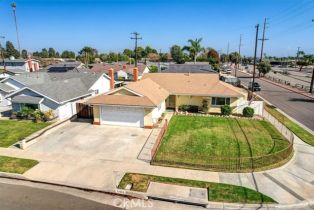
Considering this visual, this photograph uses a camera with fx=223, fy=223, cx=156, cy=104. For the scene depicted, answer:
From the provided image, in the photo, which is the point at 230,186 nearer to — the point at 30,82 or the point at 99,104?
the point at 99,104

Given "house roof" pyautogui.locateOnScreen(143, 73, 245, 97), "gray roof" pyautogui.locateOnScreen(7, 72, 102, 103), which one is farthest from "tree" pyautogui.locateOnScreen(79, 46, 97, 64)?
"house roof" pyautogui.locateOnScreen(143, 73, 245, 97)

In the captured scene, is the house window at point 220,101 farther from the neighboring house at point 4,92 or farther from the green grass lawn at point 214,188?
the neighboring house at point 4,92

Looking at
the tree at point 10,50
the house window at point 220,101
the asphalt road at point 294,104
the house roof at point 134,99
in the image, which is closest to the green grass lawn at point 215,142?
the house window at point 220,101

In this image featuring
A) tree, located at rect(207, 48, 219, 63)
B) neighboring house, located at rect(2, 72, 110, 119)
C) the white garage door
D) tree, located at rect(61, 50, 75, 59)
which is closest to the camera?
the white garage door

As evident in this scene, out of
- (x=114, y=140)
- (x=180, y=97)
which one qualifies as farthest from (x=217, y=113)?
(x=114, y=140)

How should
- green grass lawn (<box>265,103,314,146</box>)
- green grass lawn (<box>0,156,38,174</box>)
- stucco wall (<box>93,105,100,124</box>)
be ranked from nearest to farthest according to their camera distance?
green grass lawn (<box>0,156,38,174</box>), green grass lawn (<box>265,103,314,146</box>), stucco wall (<box>93,105,100,124</box>)

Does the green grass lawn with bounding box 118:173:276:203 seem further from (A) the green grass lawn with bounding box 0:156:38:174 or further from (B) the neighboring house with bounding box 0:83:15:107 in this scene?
(B) the neighboring house with bounding box 0:83:15:107

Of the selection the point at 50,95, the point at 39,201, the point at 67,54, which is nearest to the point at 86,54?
the point at 67,54
